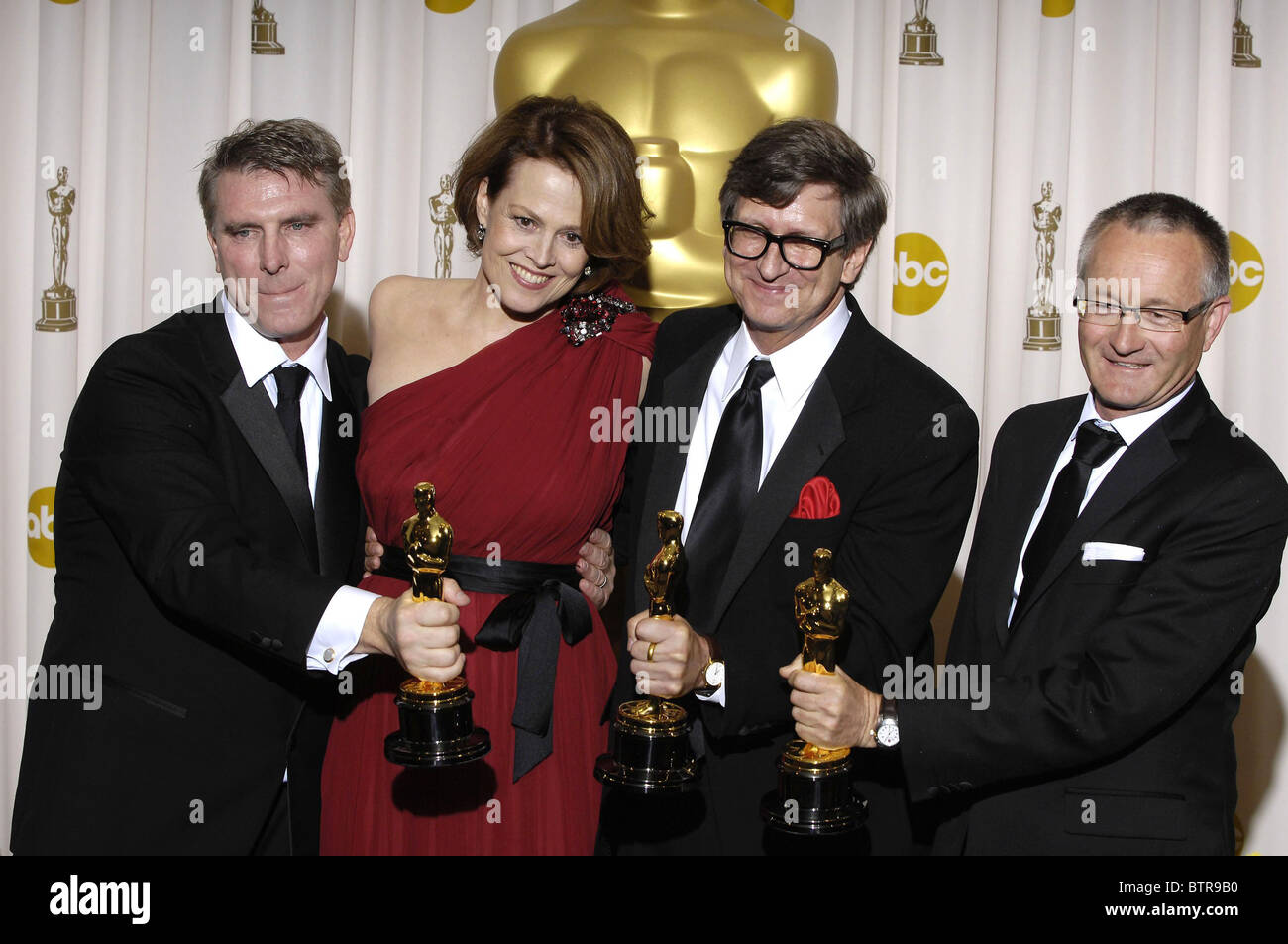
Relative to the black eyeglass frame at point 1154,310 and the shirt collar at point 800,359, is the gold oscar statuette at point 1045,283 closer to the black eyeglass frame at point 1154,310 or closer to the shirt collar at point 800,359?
the shirt collar at point 800,359

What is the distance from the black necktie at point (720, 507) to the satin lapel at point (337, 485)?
445 millimetres

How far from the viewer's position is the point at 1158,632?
1552 millimetres

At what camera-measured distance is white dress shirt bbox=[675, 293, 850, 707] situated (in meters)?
1.84

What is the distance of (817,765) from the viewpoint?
59.6 inches

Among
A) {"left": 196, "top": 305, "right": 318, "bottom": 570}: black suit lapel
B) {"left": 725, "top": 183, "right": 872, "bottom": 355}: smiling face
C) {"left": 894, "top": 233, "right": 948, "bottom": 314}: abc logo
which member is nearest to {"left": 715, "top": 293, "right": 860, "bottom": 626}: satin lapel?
{"left": 725, "top": 183, "right": 872, "bottom": 355}: smiling face

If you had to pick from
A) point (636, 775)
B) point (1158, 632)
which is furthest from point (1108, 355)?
point (636, 775)

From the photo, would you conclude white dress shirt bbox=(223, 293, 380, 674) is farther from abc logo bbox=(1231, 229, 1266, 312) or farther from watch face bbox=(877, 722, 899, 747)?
abc logo bbox=(1231, 229, 1266, 312)

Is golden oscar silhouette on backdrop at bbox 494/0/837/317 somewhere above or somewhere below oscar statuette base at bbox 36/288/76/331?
above

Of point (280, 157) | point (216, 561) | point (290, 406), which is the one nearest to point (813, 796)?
point (216, 561)

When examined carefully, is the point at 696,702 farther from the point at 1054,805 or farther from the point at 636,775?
the point at 1054,805

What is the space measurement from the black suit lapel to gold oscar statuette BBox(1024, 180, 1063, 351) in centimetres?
179

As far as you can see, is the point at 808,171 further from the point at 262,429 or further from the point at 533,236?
the point at 262,429

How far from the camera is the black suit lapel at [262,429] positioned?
68.9 inches

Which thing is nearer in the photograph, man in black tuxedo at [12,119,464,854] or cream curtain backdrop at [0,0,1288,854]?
man in black tuxedo at [12,119,464,854]
